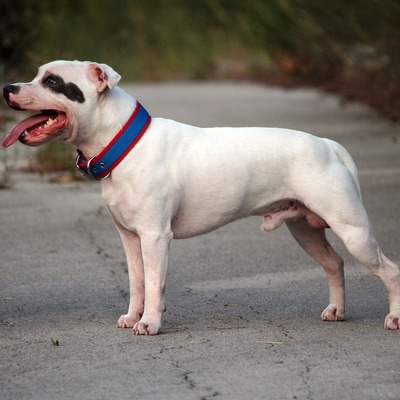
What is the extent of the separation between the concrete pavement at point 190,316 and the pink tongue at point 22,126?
96 centimetres

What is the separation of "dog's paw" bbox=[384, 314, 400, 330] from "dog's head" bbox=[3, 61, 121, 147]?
179 centimetres

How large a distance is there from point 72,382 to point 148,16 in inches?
1077

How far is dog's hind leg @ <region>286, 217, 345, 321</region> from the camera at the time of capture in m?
6.33

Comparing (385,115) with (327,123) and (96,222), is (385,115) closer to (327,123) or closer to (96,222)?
(327,123)

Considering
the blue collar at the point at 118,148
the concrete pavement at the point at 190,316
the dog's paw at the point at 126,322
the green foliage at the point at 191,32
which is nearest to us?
the concrete pavement at the point at 190,316

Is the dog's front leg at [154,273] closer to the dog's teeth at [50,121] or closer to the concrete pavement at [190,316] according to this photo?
the concrete pavement at [190,316]

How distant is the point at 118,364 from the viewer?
5375 mm

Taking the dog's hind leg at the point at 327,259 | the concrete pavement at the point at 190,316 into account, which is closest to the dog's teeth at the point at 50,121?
the concrete pavement at the point at 190,316

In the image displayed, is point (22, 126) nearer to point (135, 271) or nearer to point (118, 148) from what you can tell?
point (118, 148)

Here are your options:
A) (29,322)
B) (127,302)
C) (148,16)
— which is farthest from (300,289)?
(148,16)

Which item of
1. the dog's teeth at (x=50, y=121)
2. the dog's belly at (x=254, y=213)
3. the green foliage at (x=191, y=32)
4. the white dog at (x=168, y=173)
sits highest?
the dog's teeth at (x=50, y=121)

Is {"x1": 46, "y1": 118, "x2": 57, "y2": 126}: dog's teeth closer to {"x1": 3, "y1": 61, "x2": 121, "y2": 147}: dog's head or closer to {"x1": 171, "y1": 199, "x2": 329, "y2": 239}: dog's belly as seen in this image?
{"x1": 3, "y1": 61, "x2": 121, "y2": 147}: dog's head

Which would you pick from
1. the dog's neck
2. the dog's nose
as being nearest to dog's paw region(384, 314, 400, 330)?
the dog's neck

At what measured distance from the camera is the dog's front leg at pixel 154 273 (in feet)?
19.6
